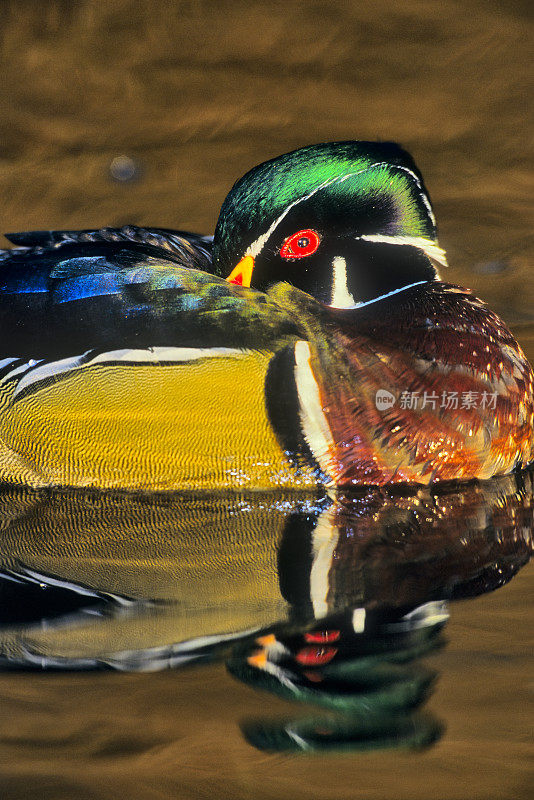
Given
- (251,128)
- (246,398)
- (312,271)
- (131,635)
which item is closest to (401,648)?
(131,635)

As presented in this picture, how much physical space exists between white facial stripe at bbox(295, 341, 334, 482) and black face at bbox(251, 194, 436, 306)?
1.01 feet

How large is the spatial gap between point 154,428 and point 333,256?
0.72 m

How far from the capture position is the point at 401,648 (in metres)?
2.29

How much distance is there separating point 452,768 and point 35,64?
5.30 metres

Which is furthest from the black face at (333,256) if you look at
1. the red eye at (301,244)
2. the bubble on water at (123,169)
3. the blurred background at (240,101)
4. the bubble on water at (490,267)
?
the bubble on water at (123,169)

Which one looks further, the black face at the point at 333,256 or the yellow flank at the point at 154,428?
the black face at the point at 333,256

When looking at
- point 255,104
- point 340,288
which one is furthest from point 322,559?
point 255,104

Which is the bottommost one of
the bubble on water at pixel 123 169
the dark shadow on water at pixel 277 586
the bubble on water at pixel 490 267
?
the dark shadow on water at pixel 277 586

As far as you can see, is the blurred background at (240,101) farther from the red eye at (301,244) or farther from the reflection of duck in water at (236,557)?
the reflection of duck in water at (236,557)

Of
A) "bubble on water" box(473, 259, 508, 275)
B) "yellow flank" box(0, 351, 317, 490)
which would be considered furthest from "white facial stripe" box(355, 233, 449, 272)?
"bubble on water" box(473, 259, 508, 275)

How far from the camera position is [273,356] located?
2.97 meters

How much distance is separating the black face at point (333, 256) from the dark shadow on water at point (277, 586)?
0.60 m

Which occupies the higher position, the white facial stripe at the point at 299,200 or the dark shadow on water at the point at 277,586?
the white facial stripe at the point at 299,200

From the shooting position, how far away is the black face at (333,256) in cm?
319
